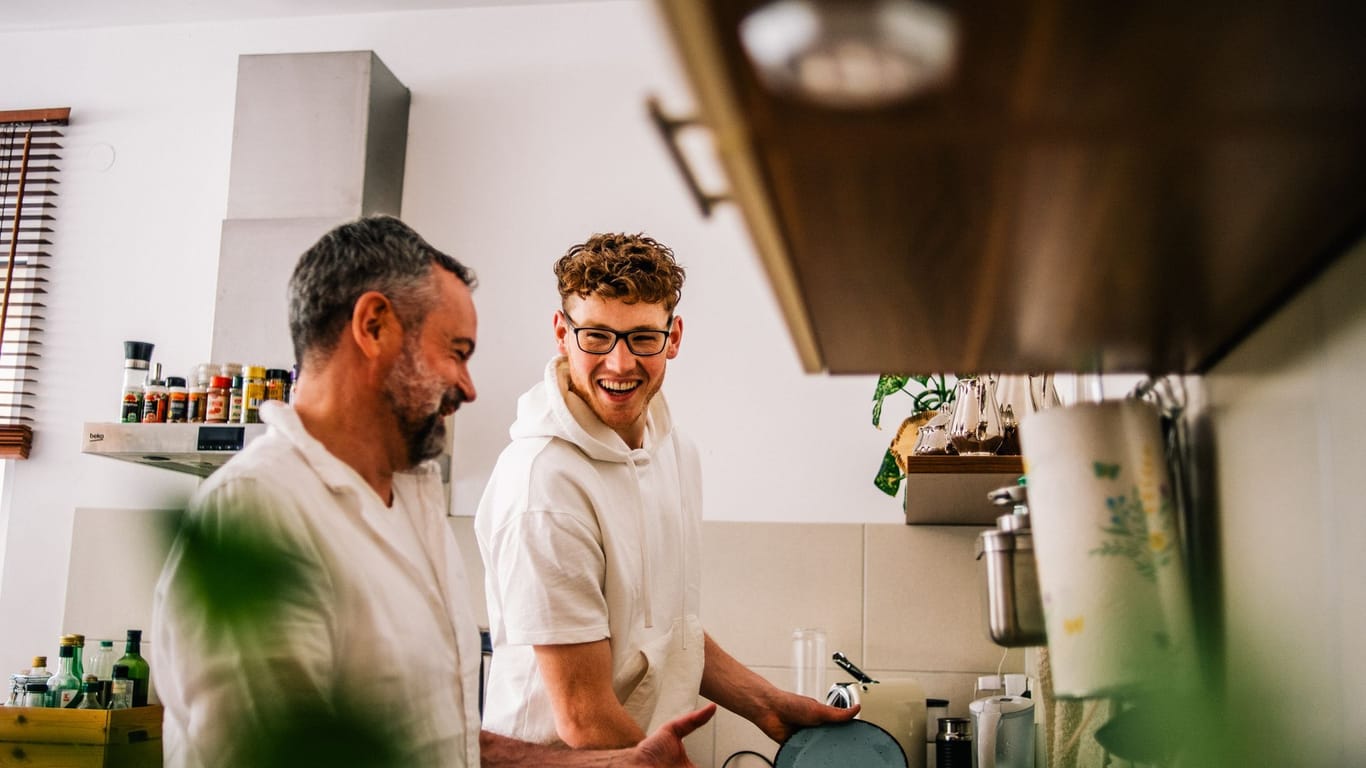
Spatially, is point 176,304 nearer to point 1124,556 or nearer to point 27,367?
point 27,367

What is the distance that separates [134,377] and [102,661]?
2.31ft

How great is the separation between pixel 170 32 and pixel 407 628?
2818 mm

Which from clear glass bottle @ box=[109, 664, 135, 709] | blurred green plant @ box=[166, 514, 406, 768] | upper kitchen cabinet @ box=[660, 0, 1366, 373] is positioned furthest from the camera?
clear glass bottle @ box=[109, 664, 135, 709]

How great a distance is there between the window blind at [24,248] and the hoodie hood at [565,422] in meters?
2.02

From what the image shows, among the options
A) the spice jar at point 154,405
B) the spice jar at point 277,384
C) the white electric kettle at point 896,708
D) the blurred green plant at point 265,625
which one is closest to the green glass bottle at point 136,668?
the spice jar at point 154,405

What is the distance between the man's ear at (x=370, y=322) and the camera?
4.39 feet

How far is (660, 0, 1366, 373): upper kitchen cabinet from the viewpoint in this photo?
385 mm

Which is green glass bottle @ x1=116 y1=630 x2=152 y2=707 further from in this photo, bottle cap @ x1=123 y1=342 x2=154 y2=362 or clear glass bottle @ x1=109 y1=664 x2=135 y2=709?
bottle cap @ x1=123 y1=342 x2=154 y2=362

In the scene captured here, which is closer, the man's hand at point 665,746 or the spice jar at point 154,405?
the man's hand at point 665,746

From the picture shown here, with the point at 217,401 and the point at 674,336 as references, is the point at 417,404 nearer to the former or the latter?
the point at 674,336

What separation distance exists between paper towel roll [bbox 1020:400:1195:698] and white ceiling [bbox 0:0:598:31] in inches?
105

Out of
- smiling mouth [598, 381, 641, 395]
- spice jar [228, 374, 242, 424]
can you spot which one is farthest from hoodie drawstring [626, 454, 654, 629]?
spice jar [228, 374, 242, 424]

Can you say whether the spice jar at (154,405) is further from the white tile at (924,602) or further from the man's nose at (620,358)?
the white tile at (924,602)

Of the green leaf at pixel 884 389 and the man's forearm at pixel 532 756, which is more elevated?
the green leaf at pixel 884 389
